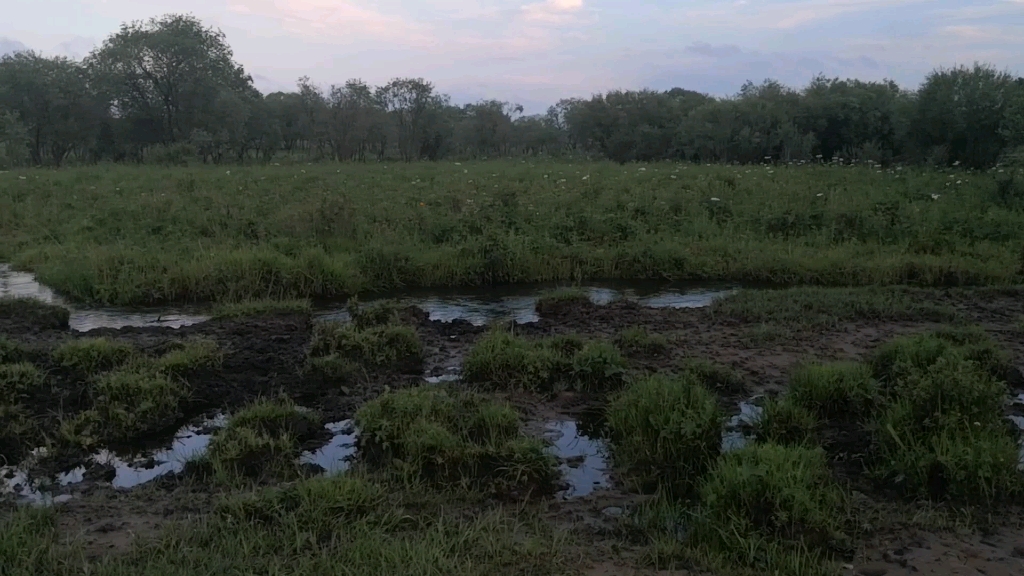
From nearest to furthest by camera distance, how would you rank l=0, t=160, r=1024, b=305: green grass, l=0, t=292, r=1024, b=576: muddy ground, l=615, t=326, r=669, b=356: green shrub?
l=0, t=292, r=1024, b=576: muddy ground → l=615, t=326, r=669, b=356: green shrub → l=0, t=160, r=1024, b=305: green grass

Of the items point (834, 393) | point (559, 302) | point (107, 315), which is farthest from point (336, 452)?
point (107, 315)

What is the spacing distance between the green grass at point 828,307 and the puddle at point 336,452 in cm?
521

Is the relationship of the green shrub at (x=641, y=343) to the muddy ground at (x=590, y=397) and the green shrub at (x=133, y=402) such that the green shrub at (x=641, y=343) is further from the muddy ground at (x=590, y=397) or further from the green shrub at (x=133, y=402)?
the green shrub at (x=133, y=402)

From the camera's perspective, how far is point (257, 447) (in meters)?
5.48

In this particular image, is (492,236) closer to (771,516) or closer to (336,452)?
(336,452)

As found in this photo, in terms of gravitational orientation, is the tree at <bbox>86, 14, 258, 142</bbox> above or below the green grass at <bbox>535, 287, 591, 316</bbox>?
above

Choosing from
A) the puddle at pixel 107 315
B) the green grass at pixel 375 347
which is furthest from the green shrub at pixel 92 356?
the puddle at pixel 107 315

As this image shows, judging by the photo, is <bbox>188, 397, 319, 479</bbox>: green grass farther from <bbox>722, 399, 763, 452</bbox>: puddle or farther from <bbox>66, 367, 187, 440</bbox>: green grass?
<bbox>722, 399, 763, 452</bbox>: puddle

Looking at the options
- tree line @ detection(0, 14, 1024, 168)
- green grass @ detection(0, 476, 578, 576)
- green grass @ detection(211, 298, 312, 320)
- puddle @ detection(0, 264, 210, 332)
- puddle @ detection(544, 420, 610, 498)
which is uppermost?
tree line @ detection(0, 14, 1024, 168)

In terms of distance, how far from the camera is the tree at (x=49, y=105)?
127 feet

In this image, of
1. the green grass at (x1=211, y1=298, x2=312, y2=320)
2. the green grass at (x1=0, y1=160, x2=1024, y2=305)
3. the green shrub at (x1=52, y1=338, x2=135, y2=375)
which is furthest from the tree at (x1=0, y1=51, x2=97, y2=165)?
the green shrub at (x1=52, y1=338, x2=135, y2=375)

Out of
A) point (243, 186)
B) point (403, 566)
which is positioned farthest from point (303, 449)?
point (243, 186)

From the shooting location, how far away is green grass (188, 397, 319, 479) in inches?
207

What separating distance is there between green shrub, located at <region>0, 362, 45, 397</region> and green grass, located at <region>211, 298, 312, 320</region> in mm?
2892
